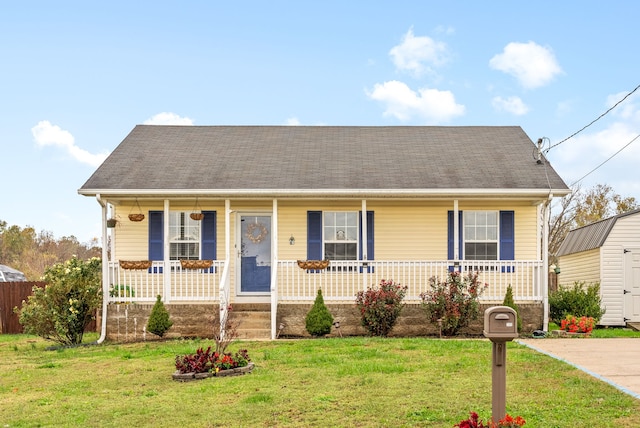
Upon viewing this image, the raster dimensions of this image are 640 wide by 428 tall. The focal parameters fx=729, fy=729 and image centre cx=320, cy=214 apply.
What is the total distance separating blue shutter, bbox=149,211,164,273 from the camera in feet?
53.7

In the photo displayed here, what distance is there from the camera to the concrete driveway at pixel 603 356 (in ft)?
29.6

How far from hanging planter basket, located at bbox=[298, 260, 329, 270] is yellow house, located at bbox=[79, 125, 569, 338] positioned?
2 cm

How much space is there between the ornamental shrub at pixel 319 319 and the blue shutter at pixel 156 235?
3837 mm

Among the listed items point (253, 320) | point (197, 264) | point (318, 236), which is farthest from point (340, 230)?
point (197, 264)

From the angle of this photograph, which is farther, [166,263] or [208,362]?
[166,263]

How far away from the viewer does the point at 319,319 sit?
1474 centimetres

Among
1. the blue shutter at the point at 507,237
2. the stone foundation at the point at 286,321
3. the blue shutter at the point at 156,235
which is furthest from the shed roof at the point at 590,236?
the blue shutter at the point at 156,235

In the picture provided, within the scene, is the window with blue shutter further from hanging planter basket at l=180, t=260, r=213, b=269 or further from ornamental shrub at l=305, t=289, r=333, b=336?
hanging planter basket at l=180, t=260, r=213, b=269

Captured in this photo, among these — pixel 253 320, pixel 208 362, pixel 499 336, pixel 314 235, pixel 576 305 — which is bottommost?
pixel 208 362

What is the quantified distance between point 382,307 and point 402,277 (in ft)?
4.40

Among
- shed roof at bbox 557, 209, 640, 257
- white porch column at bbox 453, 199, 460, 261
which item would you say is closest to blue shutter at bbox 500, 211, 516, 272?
white porch column at bbox 453, 199, 460, 261

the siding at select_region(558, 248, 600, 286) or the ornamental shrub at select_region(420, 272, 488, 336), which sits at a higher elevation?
the siding at select_region(558, 248, 600, 286)

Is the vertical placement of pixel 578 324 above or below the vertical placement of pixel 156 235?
below

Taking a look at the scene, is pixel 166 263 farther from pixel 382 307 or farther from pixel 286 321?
pixel 382 307
